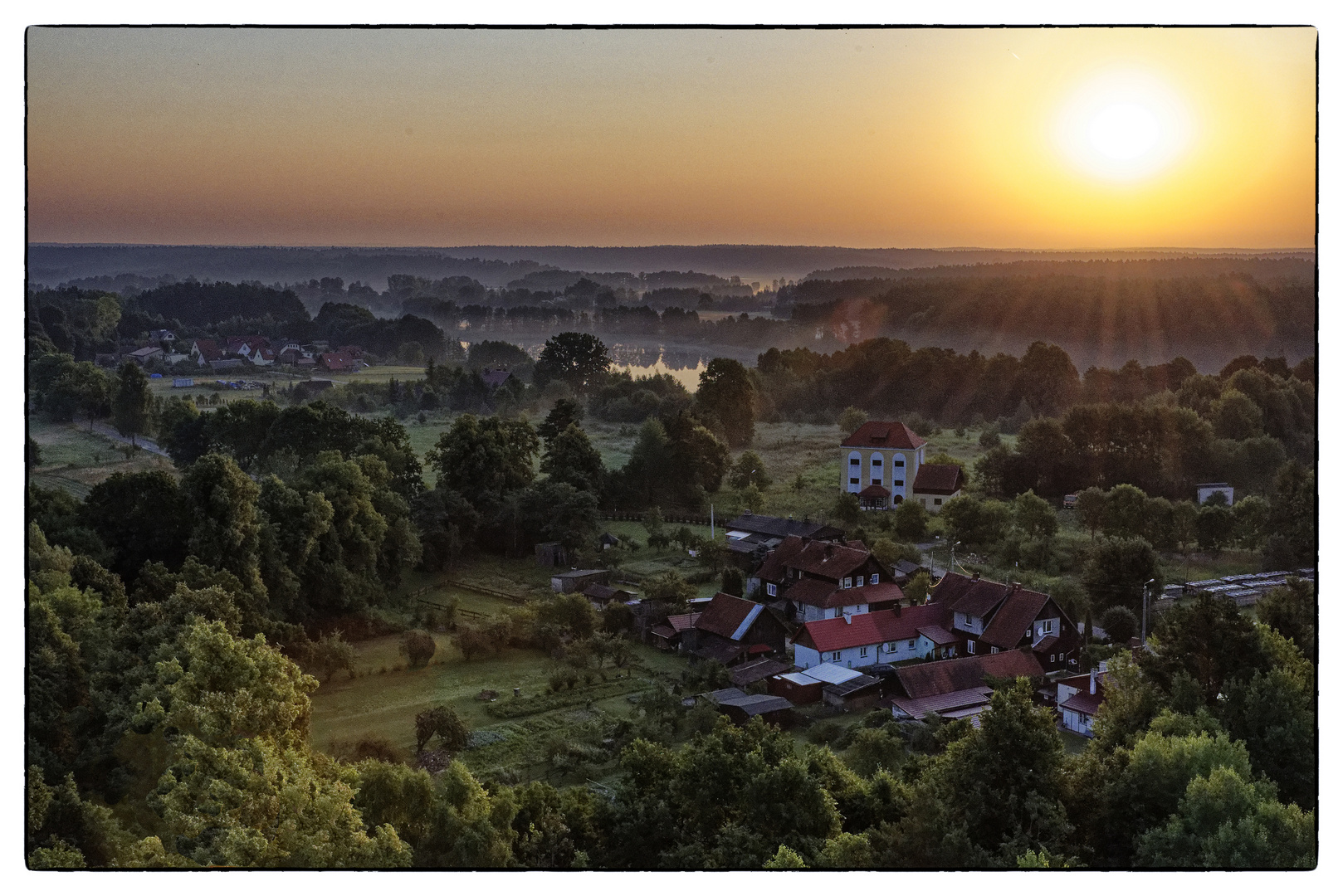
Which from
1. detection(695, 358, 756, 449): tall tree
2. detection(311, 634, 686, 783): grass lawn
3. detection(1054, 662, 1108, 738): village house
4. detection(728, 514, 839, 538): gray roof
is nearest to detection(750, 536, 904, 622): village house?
detection(728, 514, 839, 538): gray roof

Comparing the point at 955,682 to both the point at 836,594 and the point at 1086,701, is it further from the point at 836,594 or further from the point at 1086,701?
the point at 836,594

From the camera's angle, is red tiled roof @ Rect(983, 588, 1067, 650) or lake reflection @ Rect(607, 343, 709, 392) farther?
lake reflection @ Rect(607, 343, 709, 392)

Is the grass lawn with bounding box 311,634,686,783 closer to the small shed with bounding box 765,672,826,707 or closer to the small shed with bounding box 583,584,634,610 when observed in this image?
the small shed with bounding box 583,584,634,610

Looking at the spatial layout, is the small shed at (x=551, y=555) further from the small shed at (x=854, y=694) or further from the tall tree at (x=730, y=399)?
the small shed at (x=854, y=694)

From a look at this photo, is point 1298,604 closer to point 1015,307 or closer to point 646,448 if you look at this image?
point 1015,307

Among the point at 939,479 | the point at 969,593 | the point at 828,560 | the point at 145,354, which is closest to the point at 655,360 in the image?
the point at 828,560

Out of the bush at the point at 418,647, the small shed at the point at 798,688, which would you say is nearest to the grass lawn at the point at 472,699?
the bush at the point at 418,647
